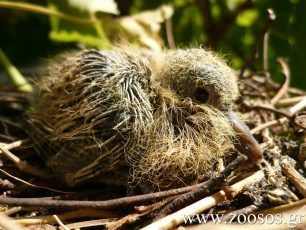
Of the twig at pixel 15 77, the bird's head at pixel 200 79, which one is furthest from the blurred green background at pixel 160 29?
the bird's head at pixel 200 79

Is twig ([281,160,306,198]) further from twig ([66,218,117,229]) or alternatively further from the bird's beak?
twig ([66,218,117,229])

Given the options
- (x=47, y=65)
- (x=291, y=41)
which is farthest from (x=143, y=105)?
(x=291, y=41)

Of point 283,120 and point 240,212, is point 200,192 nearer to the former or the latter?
point 240,212

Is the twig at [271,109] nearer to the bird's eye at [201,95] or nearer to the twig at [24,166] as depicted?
the bird's eye at [201,95]

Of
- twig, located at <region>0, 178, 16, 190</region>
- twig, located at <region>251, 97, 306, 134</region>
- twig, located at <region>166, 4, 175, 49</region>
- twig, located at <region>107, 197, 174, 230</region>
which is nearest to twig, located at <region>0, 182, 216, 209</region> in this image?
twig, located at <region>107, 197, 174, 230</region>

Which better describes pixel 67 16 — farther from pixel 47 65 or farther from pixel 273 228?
pixel 273 228
